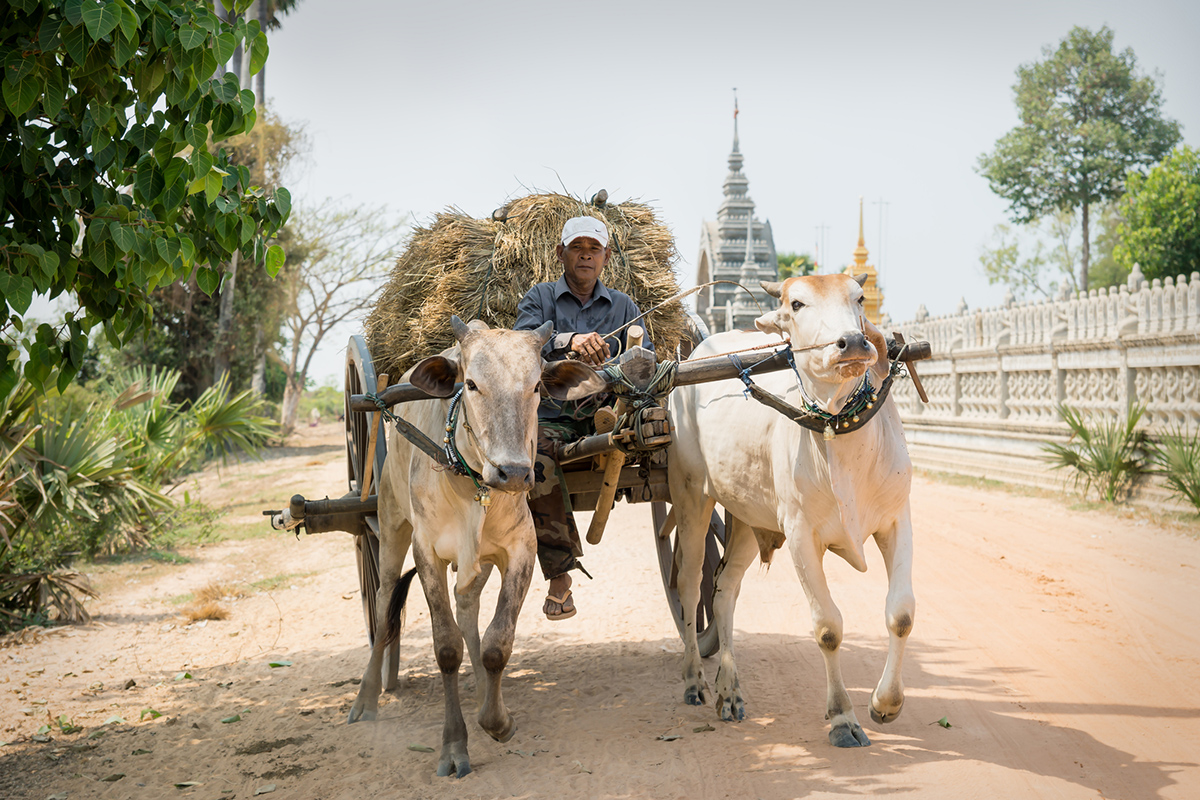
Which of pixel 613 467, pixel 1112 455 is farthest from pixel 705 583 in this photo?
pixel 1112 455

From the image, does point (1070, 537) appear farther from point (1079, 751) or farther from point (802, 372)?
point (802, 372)

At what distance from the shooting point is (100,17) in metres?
2.91

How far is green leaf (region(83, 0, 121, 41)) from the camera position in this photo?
9.42ft

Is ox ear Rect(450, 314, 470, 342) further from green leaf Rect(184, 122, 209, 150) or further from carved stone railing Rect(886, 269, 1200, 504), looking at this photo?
carved stone railing Rect(886, 269, 1200, 504)

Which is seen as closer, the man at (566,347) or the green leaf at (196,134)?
the green leaf at (196,134)

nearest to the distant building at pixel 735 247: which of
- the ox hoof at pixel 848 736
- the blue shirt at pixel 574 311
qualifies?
the blue shirt at pixel 574 311

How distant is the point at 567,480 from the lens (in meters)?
4.88

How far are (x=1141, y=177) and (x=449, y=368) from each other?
31.0 meters

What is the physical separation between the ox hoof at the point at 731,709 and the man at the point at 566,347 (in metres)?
→ 0.93

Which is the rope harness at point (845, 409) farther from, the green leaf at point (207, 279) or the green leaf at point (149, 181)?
the green leaf at point (149, 181)

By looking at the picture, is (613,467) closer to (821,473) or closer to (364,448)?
(821,473)

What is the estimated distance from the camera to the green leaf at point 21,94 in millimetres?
3076

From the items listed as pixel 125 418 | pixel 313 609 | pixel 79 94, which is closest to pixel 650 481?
pixel 79 94

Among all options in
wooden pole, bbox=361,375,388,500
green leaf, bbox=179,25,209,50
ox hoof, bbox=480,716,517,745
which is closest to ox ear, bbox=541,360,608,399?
wooden pole, bbox=361,375,388,500
